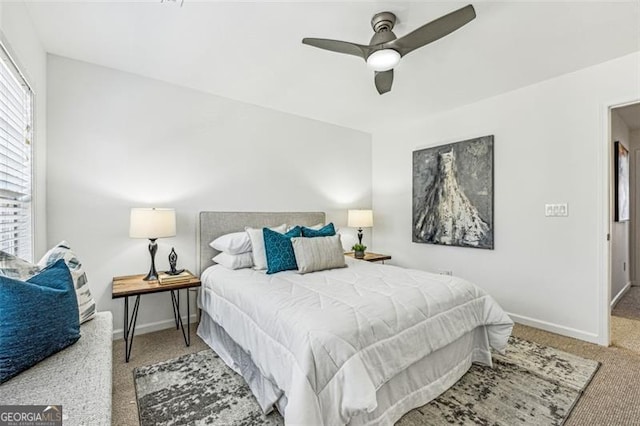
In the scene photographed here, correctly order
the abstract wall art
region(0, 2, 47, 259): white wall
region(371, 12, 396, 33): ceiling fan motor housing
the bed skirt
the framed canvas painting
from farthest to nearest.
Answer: the framed canvas painting, the abstract wall art, region(371, 12, 396, 33): ceiling fan motor housing, region(0, 2, 47, 259): white wall, the bed skirt

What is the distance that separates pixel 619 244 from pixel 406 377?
4328 mm

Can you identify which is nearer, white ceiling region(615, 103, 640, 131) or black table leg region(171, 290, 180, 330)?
black table leg region(171, 290, 180, 330)

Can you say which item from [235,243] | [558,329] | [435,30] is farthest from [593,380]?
[235,243]

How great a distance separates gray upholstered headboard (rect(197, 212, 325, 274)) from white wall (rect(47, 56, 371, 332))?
0.11 metres

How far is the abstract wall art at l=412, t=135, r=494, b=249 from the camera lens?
133 inches

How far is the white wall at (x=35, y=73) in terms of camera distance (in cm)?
173

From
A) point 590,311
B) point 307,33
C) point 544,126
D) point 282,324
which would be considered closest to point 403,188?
point 544,126

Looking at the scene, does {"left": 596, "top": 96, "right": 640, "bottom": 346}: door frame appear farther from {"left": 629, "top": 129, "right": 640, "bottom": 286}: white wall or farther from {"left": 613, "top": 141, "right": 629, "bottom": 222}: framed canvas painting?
{"left": 629, "top": 129, "right": 640, "bottom": 286}: white wall

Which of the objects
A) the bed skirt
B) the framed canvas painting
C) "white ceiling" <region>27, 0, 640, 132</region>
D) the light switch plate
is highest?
"white ceiling" <region>27, 0, 640, 132</region>

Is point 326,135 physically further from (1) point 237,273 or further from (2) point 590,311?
(2) point 590,311

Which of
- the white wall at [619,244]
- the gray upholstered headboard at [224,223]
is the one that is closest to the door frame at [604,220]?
the white wall at [619,244]

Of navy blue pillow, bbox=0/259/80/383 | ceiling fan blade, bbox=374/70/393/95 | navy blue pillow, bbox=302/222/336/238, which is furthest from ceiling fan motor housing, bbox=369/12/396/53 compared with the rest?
navy blue pillow, bbox=0/259/80/383

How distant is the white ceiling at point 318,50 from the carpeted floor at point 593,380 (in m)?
2.50

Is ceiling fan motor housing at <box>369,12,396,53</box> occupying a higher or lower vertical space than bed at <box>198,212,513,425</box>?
higher
